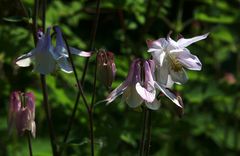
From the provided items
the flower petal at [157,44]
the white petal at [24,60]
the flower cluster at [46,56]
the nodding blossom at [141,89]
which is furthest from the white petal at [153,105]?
the white petal at [24,60]

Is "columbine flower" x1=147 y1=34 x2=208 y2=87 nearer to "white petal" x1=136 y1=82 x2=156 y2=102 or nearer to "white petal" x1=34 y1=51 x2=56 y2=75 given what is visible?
"white petal" x1=136 y1=82 x2=156 y2=102

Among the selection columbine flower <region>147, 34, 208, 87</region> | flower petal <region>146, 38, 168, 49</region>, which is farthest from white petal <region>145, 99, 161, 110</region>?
flower petal <region>146, 38, 168, 49</region>

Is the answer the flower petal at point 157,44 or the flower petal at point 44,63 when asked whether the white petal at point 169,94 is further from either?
the flower petal at point 44,63

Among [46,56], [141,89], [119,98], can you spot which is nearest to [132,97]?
[141,89]

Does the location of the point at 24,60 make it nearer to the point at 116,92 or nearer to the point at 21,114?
the point at 21,114

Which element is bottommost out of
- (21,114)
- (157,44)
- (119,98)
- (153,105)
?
(119,98)
